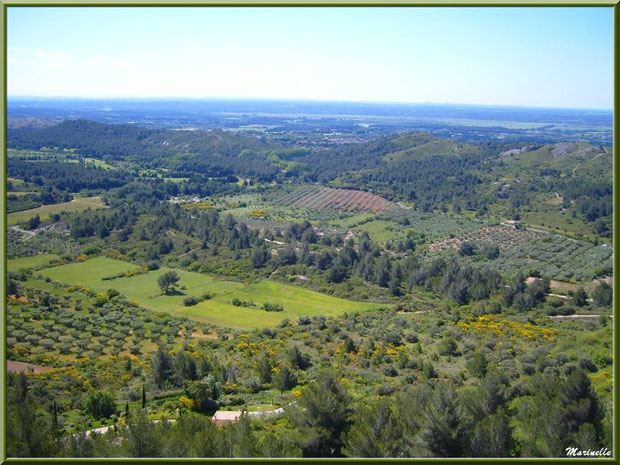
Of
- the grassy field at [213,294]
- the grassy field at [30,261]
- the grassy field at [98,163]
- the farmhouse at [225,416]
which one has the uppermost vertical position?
the grassy field at [98,163]

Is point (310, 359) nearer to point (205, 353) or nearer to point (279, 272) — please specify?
point (205, 353)

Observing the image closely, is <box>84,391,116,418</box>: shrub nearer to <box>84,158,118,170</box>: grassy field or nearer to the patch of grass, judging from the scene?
the patch of grass

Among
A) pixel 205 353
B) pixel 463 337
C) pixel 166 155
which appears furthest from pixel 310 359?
pixel 166 155

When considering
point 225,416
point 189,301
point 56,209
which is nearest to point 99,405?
point 225,416

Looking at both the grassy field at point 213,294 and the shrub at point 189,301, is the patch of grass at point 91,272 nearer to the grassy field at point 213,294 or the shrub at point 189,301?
the grassy field at point 213,294

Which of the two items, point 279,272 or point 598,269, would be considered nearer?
point 598,269

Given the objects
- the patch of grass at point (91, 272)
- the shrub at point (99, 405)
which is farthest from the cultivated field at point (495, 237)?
the shrub at point (99, 405)
